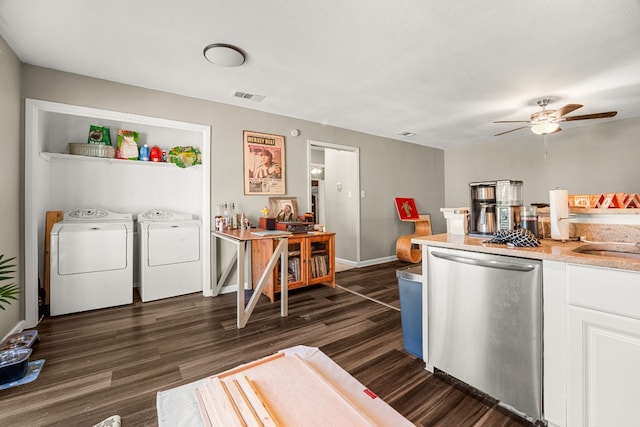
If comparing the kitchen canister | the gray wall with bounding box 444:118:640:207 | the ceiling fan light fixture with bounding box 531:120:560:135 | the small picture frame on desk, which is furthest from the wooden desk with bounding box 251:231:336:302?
the gray wall with bounding box 444:118:640:207

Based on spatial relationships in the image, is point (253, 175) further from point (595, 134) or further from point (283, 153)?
point (595, 134)

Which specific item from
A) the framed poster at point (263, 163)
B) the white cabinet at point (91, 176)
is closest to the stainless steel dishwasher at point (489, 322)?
the framed poster at point (263, 163)

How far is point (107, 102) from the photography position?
109 inches

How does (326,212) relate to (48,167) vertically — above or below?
below

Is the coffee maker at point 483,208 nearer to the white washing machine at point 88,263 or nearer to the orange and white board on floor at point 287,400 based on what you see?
the orange and white board on floor at point 287,400

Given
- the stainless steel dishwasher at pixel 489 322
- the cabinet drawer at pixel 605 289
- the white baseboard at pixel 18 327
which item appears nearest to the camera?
the cabinet drawer at pixel 605 289

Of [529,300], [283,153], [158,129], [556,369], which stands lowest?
[556,369]

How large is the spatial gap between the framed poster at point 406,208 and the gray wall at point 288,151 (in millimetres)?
134

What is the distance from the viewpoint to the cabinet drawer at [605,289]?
1004 mm

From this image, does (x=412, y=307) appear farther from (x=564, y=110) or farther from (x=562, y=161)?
(x=562, y=161)

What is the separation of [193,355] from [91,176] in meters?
2.69

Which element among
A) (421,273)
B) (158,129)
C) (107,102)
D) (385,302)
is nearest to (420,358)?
(421,273)

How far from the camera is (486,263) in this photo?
140 cm

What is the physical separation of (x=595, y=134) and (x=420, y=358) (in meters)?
5.29
